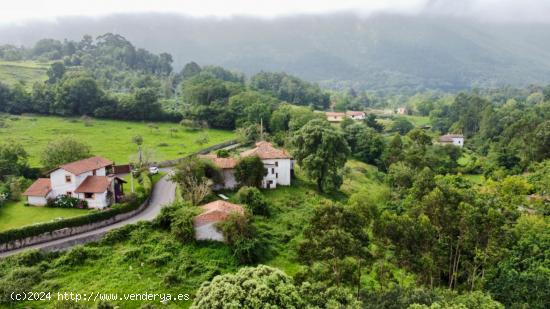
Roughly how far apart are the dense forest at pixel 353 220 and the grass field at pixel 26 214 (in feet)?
8.84

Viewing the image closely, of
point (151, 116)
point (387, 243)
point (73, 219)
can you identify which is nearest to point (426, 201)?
point (387, 243)

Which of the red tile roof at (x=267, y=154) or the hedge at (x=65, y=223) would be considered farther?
the red tile roof at (x=267, y=154)

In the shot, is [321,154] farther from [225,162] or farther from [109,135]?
[109,135]

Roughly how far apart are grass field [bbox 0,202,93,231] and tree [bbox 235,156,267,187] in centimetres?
1414

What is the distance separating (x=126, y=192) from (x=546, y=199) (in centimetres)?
4165

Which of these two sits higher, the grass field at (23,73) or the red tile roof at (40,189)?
the grass field at (23,73)

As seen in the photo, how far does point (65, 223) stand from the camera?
29438 mm

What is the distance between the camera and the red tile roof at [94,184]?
110 feet

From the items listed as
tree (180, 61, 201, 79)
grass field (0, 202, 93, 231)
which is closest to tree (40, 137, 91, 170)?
grass field (0, 202, 93, 231)

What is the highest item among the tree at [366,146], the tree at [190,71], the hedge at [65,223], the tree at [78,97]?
the tree at [190,71]

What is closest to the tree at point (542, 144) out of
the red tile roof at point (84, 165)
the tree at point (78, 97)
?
the red tile roof at point (84, 165)

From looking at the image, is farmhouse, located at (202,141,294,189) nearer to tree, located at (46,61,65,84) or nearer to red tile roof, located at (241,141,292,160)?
red tile roof, located at (241,141,292,160)

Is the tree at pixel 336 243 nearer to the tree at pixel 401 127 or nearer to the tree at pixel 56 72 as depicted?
the tree at pixel 401 127

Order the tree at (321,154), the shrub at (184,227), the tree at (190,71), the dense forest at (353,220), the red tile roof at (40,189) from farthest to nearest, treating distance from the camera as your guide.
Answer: the tree at (190,71) < the tree at (321,154) < the red tile roof at (40,189) < the shrub at (184,227) < the dense forest at (353,220)
